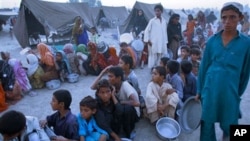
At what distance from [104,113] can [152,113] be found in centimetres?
84

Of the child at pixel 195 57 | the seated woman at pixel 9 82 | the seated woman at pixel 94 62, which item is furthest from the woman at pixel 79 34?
the child at pixel 195 57

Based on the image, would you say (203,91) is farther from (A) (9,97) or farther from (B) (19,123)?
(A) (9,97)

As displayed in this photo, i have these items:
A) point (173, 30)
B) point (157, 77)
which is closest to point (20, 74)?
point (157, 77)

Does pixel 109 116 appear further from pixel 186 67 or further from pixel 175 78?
pixel 186 67

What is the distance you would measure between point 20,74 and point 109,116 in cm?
267

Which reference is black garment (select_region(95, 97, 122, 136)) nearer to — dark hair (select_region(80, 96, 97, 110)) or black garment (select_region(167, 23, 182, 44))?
dark hair (select_region(80, 96, 97, 110))

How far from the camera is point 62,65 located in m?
5.65

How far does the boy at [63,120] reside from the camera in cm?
262

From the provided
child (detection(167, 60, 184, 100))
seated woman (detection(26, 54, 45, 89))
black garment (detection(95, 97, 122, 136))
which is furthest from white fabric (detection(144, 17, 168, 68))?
black garment (detection(95, 97, 122, 136))

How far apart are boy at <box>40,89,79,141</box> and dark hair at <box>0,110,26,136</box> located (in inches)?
21.8

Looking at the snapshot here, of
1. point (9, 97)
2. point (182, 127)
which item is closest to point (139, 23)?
point (9, 97)

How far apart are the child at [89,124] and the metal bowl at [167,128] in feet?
2.77

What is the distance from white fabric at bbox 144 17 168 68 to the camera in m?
5.86

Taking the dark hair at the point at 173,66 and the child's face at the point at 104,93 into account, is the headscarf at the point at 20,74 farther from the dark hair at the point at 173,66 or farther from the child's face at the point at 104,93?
the dark hair at the point at 173,66
